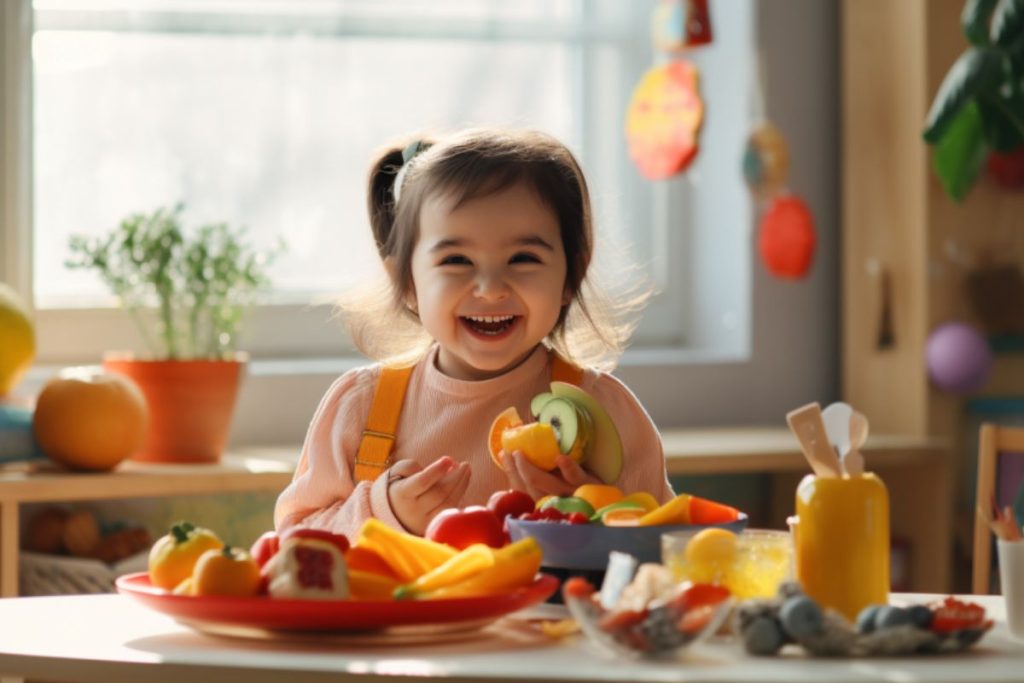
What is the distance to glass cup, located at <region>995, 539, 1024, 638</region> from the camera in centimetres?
128

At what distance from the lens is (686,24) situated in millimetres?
3107

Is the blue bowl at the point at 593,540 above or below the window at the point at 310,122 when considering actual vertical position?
below

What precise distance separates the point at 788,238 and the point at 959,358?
0.43m

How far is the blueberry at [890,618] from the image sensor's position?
1179 mm

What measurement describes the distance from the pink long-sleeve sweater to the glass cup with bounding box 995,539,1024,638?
57 centimetres

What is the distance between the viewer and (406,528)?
1.63m

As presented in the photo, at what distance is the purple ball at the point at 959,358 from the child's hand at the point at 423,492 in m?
1.69

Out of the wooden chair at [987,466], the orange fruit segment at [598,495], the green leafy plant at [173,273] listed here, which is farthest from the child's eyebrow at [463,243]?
the green leafy plant at [173,273]

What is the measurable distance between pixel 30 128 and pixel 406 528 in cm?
168

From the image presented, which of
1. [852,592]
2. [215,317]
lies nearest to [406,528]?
[852,592]

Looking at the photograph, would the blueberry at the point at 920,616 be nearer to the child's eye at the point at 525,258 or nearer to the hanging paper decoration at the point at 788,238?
the child's eye at the point at 525,258

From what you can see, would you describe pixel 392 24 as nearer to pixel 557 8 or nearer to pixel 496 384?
pixel 557 8

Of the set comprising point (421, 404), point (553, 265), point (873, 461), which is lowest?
point (873, 461)

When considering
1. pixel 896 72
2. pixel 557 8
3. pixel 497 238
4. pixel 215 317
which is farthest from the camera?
pixel 557 8
